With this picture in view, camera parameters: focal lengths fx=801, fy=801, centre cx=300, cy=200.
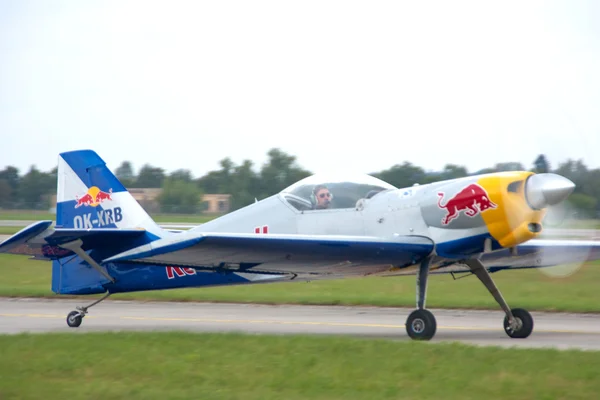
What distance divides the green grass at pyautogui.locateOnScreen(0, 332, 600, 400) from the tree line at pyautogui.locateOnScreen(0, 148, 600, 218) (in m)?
2.74

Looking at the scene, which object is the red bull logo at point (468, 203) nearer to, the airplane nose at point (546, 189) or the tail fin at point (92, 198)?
the airplane nose at point (546, 189)

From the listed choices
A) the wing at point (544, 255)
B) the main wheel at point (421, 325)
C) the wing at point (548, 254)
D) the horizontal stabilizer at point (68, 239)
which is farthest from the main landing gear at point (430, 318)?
the horizontal stabilizer at point (68, 239)

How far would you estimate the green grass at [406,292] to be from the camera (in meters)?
16.2

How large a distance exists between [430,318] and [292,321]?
368 cm

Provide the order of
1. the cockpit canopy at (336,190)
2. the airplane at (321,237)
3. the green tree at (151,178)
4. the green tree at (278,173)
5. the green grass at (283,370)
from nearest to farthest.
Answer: the green grass at (283,370) < the airplane at (321,237) < the cockpit canopy at (336,190) < the green tree at (278,173) < the green tree at (151,178)

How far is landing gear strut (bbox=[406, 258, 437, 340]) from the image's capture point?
33.3ft

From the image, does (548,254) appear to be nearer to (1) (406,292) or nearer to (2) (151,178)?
(1) (406,292)

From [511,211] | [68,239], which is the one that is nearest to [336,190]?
[511,211]

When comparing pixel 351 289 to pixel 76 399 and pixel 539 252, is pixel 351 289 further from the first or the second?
pixel 76 399

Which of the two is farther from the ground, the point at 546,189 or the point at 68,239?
the point at 546,189

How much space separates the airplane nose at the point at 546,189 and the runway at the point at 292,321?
1.76 metres

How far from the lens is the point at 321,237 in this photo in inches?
400

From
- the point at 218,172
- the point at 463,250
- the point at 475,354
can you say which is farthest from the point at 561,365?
the point at 218,172

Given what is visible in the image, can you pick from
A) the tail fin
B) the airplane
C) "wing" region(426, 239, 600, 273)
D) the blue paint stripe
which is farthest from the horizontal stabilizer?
"wing" region(426, 239, 600, 273)
